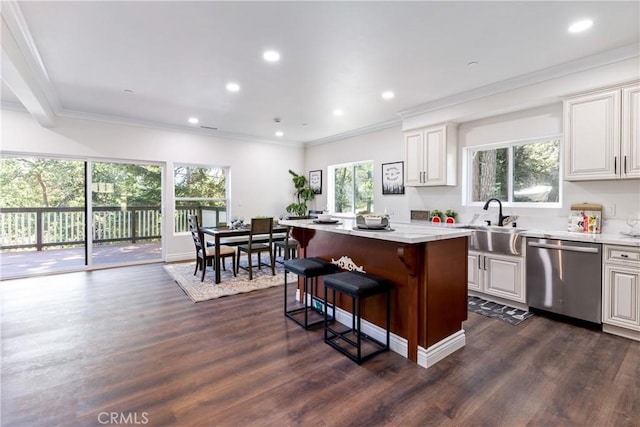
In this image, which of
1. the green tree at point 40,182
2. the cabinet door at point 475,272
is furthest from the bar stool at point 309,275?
the green tree at point 40,182

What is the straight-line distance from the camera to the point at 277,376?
218 centimetres

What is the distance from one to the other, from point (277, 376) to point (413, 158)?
390 cm

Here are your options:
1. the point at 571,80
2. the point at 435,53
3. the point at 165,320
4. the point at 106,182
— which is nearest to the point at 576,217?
the point at 571,80

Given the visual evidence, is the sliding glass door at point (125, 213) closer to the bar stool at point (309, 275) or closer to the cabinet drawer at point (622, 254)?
the bar stool at point (309, 275)

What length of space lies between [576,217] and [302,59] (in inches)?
140

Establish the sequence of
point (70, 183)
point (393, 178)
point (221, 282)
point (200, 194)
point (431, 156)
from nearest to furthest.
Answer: point (221, 282), point (431, 156), point (70, 183), point (393, 178), point (200, 194)

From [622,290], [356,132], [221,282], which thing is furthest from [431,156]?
[221,282]

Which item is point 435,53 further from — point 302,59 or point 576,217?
point 576,217

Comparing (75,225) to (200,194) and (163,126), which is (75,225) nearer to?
(200,194)

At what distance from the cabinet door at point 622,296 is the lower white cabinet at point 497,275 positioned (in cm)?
71

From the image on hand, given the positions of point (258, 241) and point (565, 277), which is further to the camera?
point (258, 241)

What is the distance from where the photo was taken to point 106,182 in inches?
217

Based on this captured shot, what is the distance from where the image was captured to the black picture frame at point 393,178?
5.50 metres

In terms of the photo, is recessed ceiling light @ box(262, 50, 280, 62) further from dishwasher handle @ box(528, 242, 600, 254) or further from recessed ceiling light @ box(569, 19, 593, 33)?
dishwasher handle @ box(528, 242, 600, 254)
